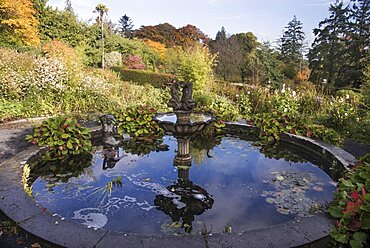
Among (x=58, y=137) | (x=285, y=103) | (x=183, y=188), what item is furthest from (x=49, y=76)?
(x=285, y=103)

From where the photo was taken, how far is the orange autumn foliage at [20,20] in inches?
549

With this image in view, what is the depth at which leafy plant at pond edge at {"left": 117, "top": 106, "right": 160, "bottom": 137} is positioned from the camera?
17.8 feet

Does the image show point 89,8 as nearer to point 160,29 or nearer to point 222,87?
point 160,29

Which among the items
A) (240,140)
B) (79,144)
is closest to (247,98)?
(240,140)

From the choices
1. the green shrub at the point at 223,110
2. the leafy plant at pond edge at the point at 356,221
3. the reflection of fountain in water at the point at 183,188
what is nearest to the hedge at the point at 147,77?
the green shrub at the point at 223,110

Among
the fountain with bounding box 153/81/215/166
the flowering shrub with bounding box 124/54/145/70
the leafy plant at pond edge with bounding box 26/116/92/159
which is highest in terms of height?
the flowering shrub with bounding box 124/54/145/70

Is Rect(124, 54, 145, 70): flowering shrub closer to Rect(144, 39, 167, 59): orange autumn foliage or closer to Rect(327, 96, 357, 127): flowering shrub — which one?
Rect(144, 39, 167, 59): orange autumn foliage

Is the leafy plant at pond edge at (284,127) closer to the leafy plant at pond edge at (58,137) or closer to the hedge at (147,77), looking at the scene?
the leafy plant at pond edge at (58,137)

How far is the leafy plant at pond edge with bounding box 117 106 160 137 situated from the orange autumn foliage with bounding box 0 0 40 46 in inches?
486

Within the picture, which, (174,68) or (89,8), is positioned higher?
(89,8)

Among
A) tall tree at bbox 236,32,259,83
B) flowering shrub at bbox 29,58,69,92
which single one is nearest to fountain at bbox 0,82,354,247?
flowering shrub at bbox 29,58,69,92

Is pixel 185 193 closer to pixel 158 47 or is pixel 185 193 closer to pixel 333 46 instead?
pixel 333 46

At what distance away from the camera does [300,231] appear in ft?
6.63

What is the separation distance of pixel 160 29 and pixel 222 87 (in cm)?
2116
